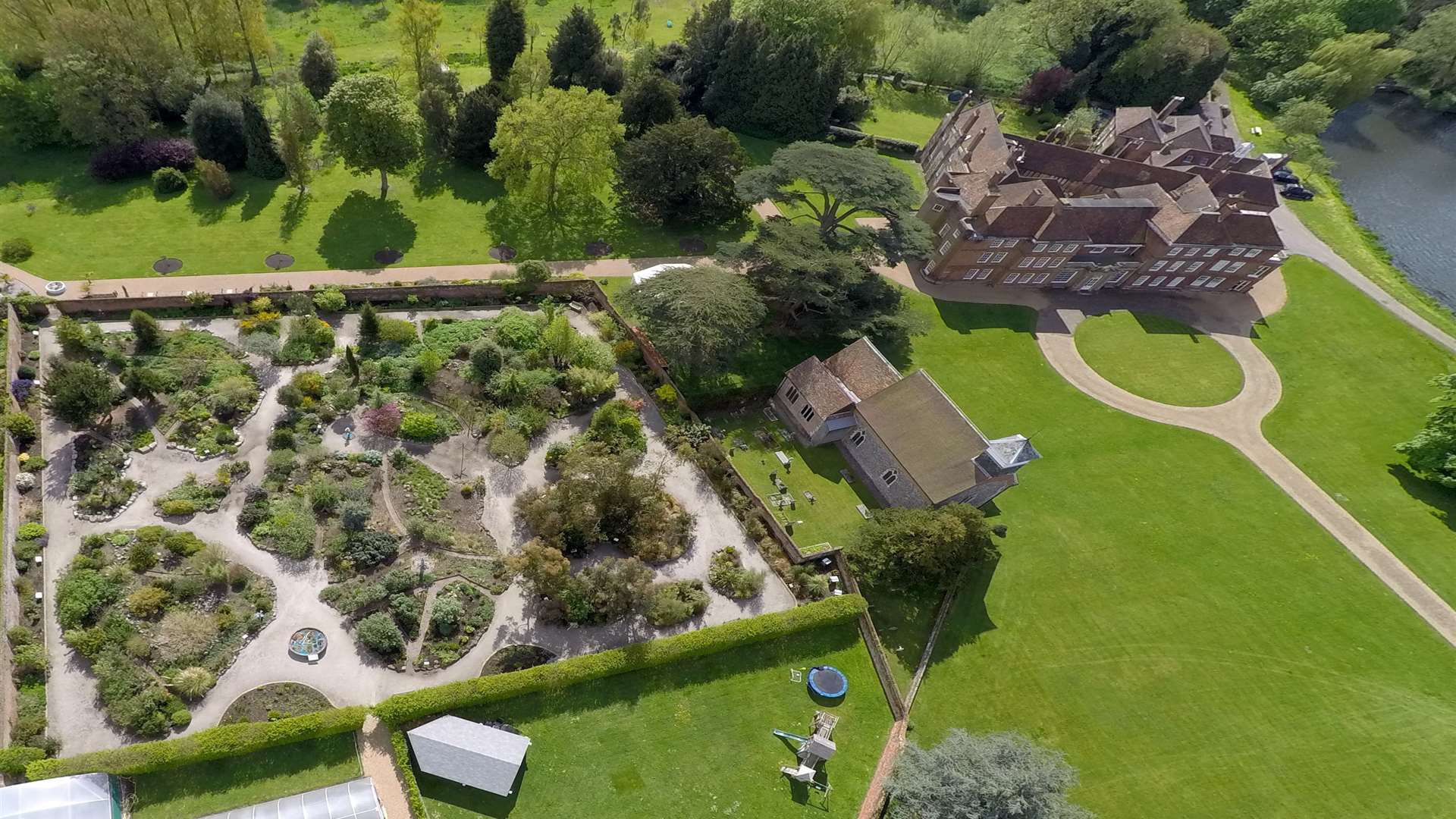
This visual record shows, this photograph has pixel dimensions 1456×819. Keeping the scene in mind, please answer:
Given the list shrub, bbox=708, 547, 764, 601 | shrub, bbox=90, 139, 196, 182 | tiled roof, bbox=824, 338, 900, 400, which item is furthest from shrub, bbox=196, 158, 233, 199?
shrub, bbox=708, 547, 764, 601

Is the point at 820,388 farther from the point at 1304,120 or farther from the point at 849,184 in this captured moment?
the point at 1304,120

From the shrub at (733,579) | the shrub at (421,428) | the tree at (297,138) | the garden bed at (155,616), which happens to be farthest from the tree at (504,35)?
the shrub at (733,579)

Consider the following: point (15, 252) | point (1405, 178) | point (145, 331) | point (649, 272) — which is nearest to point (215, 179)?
point (15, 252)

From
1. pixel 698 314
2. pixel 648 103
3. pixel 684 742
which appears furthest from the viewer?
pixel 648 103

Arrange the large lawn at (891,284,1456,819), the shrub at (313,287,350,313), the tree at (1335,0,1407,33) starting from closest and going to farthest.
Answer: the large lawn at (891,284,1456,819)
the shrub at (313,287,350,313)
the tree at (1335,0,1407,33)

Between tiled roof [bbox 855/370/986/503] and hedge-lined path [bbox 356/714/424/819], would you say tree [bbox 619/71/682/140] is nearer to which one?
tiled roof [bbox 855/370/986/503]
